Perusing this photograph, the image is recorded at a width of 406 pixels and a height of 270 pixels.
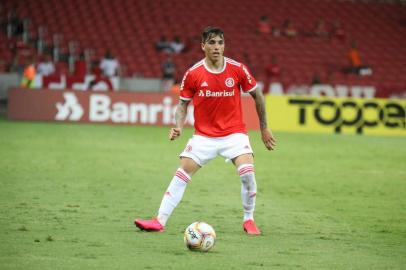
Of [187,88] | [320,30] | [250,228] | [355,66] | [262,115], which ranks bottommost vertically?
[250,228]

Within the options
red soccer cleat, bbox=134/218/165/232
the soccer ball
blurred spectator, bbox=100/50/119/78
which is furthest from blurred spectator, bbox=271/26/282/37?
the soccer ball

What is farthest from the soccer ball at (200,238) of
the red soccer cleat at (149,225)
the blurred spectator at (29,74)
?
the blurred spectator at (29,74)

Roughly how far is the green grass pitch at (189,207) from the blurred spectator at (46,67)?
9242mm

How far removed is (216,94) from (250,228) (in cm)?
148

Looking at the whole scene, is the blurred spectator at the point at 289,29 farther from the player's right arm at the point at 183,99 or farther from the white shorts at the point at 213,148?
the white shorts at the point at 213,148

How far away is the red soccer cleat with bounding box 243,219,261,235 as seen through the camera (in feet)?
29.6

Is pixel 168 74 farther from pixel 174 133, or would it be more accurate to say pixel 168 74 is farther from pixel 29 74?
pixel 174 133

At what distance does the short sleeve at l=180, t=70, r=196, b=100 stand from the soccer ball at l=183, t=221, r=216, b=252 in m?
1.80

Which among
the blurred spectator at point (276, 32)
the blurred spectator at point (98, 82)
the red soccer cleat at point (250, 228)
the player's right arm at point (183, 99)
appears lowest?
the red soccer cleat at point (250, 228)

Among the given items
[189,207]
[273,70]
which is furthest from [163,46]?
[189,207]

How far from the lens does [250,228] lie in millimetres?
9078

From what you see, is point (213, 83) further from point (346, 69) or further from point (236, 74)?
point (346, 69)

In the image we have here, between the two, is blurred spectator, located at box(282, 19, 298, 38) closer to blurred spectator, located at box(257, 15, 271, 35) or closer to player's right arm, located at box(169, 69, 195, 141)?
blurred spectator, located at box(257, 15, 271, 35)

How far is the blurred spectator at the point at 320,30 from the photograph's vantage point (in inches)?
1548
